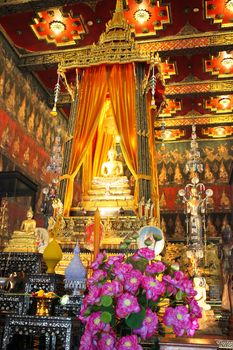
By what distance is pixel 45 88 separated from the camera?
11625mm

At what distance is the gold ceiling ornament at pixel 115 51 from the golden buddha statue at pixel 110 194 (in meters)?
1.97

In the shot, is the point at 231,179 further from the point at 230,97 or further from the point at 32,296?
the point at 32,296

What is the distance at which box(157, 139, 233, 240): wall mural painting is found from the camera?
13352 millimetres

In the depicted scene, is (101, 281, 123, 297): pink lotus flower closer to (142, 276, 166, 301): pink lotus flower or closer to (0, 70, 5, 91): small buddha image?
(142, 276, 166, 301): pink lotus flower

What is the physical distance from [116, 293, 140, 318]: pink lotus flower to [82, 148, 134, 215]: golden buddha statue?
15.7ft

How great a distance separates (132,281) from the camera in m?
1.48

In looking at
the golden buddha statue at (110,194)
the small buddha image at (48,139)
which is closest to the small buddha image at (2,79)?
the small buddha image at (48,139)

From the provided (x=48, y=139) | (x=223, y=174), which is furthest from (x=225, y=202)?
(x=48, y=139)

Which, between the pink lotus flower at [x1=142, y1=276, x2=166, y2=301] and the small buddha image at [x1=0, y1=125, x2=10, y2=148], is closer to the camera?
the pink lotus flower at [x1=142, y1=276, x2=166, y2=301]

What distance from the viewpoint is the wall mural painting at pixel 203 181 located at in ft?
43.8

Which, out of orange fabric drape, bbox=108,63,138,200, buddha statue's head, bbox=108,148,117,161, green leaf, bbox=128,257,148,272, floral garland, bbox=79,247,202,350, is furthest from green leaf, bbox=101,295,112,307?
buddha statue's head, bbox=108,148,117,161

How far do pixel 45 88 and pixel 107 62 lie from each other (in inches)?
208

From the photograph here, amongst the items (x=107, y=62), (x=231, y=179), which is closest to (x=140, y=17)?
(x=107, y=62)

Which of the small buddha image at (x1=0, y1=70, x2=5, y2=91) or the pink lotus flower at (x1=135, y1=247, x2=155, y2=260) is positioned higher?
the small buddha image at (x1=0, y1=70, x2=5, y2=91)
